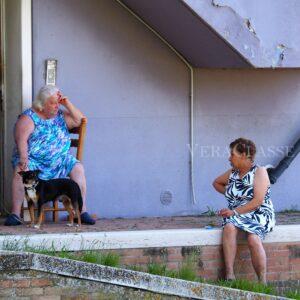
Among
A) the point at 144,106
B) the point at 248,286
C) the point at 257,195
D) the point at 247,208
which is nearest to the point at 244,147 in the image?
the point at 257,195

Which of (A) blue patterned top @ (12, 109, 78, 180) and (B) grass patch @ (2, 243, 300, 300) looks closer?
(B) grass patch @ (2, 243, 300, 300)

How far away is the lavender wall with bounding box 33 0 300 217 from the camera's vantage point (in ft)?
30.0

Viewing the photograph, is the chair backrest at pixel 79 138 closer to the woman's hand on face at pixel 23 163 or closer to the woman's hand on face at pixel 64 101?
the woman's hand on face at pixel 64 101

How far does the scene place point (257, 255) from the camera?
7.85 m

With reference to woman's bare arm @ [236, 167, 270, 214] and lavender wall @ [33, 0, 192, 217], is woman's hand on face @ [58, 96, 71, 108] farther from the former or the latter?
woman's bare arm @ [236, 167, 270, 214]

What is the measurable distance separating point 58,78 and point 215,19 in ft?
5.88

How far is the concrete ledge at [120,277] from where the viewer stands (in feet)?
22.0

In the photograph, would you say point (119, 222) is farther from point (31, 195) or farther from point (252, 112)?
point (252, 112)

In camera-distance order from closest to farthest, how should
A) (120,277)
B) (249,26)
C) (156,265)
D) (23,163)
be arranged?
(120,277), (156,265), (23,163), (249,26)

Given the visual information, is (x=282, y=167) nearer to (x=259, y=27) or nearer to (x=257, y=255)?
(x=259, y=27)

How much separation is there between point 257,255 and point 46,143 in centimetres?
234

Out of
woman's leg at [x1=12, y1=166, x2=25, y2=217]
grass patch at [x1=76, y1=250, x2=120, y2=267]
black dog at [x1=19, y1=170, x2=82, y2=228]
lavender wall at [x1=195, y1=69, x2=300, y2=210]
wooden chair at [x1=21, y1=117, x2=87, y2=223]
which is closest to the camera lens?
grass patch at [x1=76, y1=250, x2=120, y2=267]

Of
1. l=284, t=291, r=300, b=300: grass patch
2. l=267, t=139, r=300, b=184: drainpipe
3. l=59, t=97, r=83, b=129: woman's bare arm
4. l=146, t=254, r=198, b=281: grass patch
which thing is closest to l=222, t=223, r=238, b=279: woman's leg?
l=146, t=254, r=198, b=281: grass patch

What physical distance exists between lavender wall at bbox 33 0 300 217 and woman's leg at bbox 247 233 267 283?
5.88 feet
